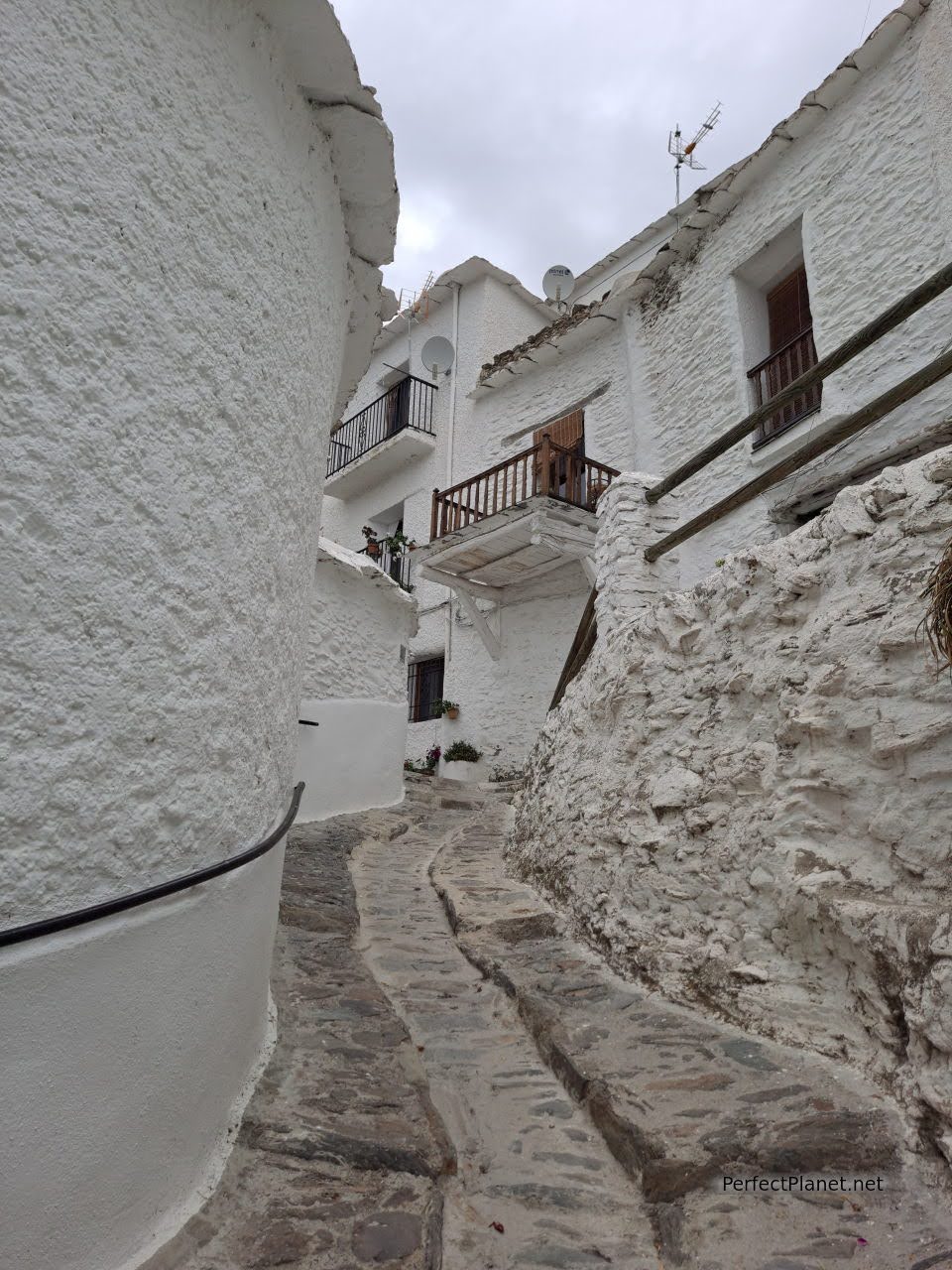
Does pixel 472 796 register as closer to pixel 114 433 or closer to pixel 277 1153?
pixel 277 1153

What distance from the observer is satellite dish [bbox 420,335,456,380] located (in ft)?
48.4

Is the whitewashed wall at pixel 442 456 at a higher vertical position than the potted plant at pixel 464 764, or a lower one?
higher

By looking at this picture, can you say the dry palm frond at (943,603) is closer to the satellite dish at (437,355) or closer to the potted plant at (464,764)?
the potted plant at (464,764)

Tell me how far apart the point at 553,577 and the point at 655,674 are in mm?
7906

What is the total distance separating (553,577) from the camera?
11.7 metres

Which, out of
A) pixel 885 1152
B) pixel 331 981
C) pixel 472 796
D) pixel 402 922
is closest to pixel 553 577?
pixel 472 796

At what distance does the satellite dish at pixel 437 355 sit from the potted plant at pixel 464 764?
23.6 ft

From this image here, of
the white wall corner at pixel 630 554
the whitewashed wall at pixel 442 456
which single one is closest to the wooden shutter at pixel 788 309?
the white wall corner at pixel 630 554

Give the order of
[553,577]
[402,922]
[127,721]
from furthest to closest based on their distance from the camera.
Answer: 1. [553,577]
2. [402,922]
3. [127,721]

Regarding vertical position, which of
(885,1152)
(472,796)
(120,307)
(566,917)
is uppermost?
(120,307)

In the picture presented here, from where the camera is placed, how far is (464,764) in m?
11.9

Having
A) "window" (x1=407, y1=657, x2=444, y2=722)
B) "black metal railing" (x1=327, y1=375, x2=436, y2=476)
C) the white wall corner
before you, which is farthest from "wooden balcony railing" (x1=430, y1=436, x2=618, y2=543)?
the white wall corner

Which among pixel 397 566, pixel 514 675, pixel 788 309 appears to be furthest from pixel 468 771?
pixel 788 309

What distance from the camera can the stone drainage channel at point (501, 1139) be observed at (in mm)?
1928
